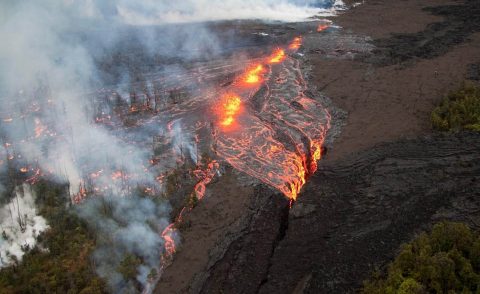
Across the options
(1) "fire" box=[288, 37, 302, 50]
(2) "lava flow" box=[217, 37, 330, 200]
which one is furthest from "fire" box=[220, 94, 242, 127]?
(1) "fire" box=[288, 37, 302, 50]

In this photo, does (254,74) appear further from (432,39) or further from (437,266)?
(437,266)

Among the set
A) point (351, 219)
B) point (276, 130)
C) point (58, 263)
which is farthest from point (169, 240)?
point (276, 130)

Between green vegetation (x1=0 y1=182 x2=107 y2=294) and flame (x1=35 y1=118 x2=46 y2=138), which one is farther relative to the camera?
flame (x1=35 y1=118 x2=46 y2=138)

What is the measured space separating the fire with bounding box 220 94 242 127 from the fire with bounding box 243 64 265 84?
2545mm

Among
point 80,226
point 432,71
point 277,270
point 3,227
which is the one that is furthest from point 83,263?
point 432,71

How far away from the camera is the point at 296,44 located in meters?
35.7

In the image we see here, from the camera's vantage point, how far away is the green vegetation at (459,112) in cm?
2130

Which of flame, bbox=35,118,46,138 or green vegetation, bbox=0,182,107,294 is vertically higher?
flame, bbox=35,118,46,138

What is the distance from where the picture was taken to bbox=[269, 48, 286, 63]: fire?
3218 cm

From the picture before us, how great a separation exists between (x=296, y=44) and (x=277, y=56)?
352 cm

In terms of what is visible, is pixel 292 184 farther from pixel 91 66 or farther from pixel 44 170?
pixel 91 66

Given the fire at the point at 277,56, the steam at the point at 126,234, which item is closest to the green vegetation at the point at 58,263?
the steam at the point at 126,234

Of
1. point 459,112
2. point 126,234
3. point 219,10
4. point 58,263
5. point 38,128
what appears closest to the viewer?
point 58,263

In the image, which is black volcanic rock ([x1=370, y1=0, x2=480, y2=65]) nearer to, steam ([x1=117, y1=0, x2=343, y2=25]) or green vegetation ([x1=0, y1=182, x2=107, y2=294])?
steam ([x1=117, y1=0, x2=343, y2=25])
